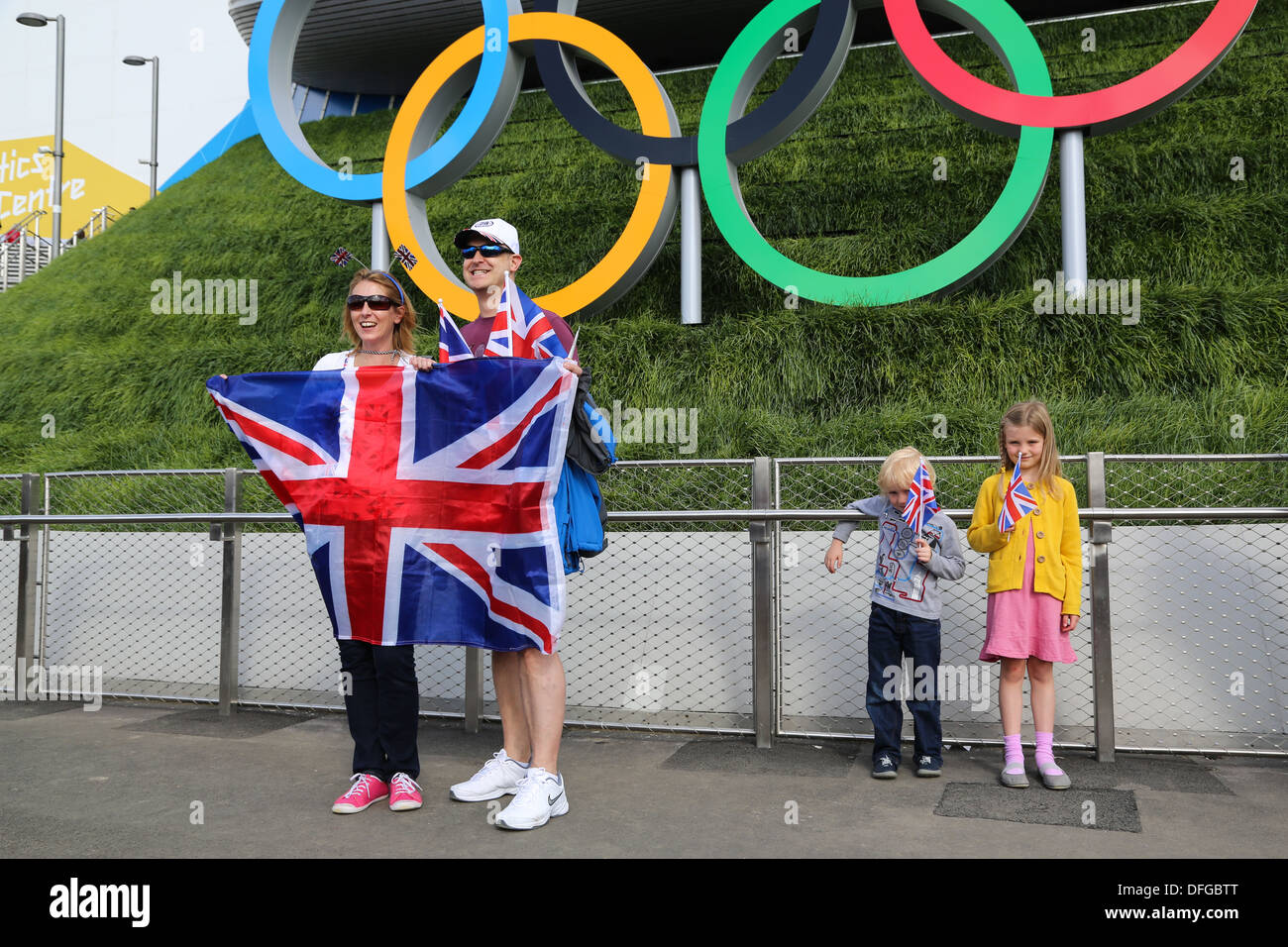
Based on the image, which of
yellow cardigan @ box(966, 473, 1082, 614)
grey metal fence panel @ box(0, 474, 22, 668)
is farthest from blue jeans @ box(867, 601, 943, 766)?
grey metal fence panel @ box(0, 474, 22, 668)

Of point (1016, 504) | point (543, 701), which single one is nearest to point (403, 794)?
point (543, 701)

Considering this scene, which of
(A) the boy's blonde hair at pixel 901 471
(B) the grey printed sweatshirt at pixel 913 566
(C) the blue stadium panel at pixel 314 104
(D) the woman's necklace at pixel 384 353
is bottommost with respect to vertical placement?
(B) the grey printed sweatshirt at pixel 913 566

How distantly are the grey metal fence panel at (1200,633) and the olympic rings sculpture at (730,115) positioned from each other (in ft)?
10.00

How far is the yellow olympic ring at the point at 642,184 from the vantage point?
8.06 metres

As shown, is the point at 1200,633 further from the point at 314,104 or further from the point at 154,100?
the point at 154,100

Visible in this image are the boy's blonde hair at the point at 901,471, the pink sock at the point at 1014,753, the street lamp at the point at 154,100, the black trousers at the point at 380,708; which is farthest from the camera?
the street lamp at the point at 154,100

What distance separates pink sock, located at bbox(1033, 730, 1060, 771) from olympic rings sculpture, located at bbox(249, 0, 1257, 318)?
13.3 ft

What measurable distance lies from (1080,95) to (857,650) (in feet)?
15.7

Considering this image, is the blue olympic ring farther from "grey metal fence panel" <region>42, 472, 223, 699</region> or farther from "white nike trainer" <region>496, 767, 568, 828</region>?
"white nike trainer" <region>496, 767, 568, 828</region>

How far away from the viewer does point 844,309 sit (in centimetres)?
780

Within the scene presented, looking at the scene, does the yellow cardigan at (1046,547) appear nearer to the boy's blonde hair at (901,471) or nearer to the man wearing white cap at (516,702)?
the boy's blonde hair at (901,471)

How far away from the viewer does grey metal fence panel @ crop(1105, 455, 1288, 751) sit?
470 centimetres

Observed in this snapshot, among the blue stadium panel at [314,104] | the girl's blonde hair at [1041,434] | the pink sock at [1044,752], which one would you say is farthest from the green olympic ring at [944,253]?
the blue stadium panel at [314,104]
